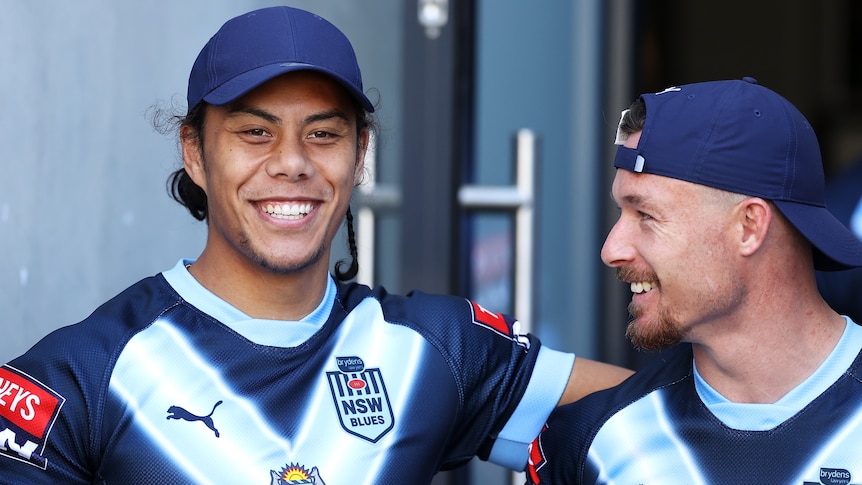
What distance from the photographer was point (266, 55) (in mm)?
1775

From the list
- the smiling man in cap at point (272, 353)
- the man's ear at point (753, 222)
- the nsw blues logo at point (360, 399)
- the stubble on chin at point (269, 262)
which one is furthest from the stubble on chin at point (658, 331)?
the stubble on chin at point (269, 262)

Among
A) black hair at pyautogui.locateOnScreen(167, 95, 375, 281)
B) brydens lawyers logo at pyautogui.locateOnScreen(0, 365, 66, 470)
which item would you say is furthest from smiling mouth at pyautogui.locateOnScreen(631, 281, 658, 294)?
brydens lawyers logo at pyautogui.locateOnScreen(0, 365, 66, 470)

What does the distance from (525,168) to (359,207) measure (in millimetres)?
466

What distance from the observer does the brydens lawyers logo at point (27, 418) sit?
1.57 metres

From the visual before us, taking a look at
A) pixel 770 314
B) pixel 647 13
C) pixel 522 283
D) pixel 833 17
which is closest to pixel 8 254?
pixel 770 314

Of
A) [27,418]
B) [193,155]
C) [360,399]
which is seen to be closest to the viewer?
[27,418]

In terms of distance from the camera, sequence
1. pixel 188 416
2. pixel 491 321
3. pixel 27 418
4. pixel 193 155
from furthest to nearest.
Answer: pixel 491 321, pixel 193 155, pixel 188 416, pixel 27 418

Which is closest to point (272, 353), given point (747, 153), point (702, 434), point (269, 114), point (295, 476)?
point (295, 476)

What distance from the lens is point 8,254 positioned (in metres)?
1.87

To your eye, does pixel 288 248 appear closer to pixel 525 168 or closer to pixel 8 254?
pixel 8 254

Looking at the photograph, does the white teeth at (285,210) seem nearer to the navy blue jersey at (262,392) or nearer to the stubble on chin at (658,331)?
the navy blue jersey at (262,392)

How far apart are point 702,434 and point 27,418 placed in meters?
0.93

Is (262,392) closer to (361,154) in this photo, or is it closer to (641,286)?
(361,154)

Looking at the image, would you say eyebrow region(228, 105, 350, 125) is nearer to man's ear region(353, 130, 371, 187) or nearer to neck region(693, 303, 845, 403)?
man's ear region(353, 130, 371, 187)
